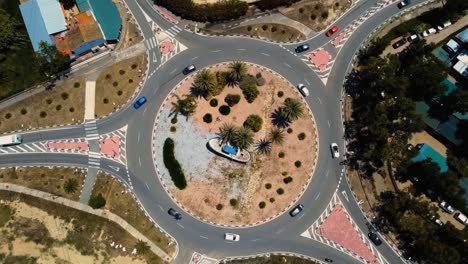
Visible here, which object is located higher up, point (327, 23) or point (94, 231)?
point (327, 23)

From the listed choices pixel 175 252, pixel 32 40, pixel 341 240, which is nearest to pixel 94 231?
pixel 175 252

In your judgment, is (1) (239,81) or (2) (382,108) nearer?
(2) (382,108)

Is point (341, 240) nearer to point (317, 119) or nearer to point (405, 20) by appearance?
point (317, 119)

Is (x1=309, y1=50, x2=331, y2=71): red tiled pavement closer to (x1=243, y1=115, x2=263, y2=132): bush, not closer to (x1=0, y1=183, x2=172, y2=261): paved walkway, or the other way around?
(x1=243, y1=115, x2=263, y2=132): bush

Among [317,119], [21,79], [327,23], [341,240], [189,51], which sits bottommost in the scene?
[341,240]

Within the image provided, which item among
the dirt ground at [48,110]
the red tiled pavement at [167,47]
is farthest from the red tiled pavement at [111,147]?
the red tiled pavement at [167,47]

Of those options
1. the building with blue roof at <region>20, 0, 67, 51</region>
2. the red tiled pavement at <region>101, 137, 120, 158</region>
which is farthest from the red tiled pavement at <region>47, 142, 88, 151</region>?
the building with blue roof at <region>20, 0, 67, 51</region>
